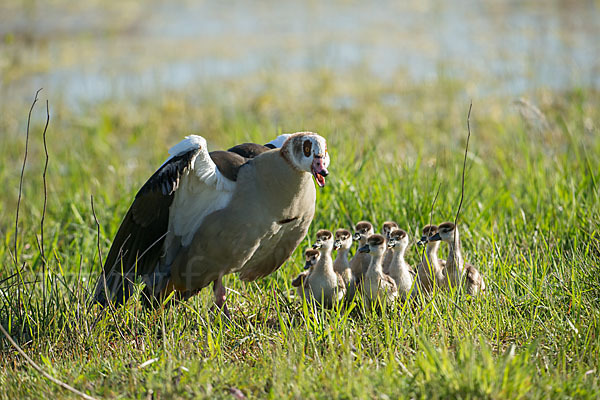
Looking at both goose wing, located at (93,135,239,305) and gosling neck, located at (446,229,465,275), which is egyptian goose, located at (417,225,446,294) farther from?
goose wing, located at (93,135,239,305)

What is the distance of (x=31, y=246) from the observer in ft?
17.5

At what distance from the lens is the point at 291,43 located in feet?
39.0

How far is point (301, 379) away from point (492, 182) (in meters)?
3.36

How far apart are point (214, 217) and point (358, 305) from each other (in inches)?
37.0

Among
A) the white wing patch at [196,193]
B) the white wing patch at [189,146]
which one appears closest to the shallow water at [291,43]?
the white wing patch at [196,193]

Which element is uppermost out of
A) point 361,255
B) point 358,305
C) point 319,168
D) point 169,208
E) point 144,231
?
point 319,168

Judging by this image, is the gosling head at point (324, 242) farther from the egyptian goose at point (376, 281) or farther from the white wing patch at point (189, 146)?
the white wing patch at point (189, 146)

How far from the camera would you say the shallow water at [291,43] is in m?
9.91

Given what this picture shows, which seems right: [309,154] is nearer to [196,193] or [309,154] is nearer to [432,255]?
[196,193]

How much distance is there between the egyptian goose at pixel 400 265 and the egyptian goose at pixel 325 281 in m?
0.31

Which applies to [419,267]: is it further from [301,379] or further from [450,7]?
[450,7]

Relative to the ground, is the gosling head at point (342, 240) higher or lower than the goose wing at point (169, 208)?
lower

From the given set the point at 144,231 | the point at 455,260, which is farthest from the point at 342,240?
the point at 144,231

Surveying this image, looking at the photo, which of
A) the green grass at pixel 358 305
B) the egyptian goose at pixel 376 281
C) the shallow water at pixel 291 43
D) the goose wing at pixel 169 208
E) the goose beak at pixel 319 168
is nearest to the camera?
the green grass at pixel 358 305
